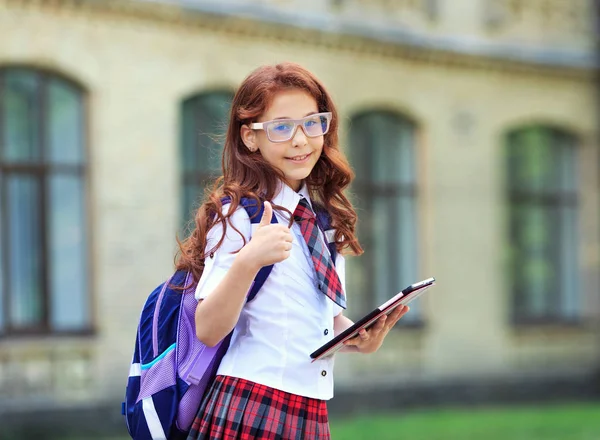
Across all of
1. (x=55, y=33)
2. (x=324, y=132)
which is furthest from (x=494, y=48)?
(x=324, y=132)

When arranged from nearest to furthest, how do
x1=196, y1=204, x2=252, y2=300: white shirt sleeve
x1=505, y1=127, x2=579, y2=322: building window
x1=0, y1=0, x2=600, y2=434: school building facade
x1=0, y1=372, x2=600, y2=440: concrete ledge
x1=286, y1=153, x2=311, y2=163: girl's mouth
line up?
x1=196, y1=204, x2=252, y2=300: white shirt sleeve, x1=286, y1=153, x2=311, y2=163: girl's mouth, x1=0, y1=372, x2=600, y2=440: concrete ledge, x1=0, y1=0, x2=600, y2=434: school building facade, x1=505, y1=127, x2=579, y2=322: building window

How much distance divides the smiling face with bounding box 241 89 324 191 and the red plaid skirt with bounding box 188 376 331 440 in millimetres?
625

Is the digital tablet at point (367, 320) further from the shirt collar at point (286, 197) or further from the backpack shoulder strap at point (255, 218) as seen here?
Result: the shirt collar at point (286, 197)

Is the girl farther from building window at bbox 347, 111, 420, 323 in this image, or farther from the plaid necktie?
building window at bbox 347, 111, 420, 323

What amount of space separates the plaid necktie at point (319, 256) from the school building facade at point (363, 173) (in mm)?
6180

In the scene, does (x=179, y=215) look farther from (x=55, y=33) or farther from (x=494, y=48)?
(x=494, y=48)

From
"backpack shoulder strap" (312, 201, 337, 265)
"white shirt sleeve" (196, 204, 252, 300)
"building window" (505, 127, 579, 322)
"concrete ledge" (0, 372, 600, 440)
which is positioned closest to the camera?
"white shirt sleeve" (196, 204, 252, 300)

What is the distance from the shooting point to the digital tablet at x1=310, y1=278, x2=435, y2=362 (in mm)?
3238

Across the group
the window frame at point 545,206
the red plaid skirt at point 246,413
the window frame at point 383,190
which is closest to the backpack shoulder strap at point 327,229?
the red plaid skirt at point 246,413

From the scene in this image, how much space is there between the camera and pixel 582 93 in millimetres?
17047

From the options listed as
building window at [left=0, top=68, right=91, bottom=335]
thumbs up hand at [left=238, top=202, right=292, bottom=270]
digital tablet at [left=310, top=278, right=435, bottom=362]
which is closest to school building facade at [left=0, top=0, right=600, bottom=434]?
building window at [left=0, top=68, right=91, bottom=335]

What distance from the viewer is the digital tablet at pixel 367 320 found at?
324 cm

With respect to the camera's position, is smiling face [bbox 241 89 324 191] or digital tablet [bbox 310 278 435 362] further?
smiling face [bbox 241 89 324 191]

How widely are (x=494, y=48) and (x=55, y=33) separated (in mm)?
6590
